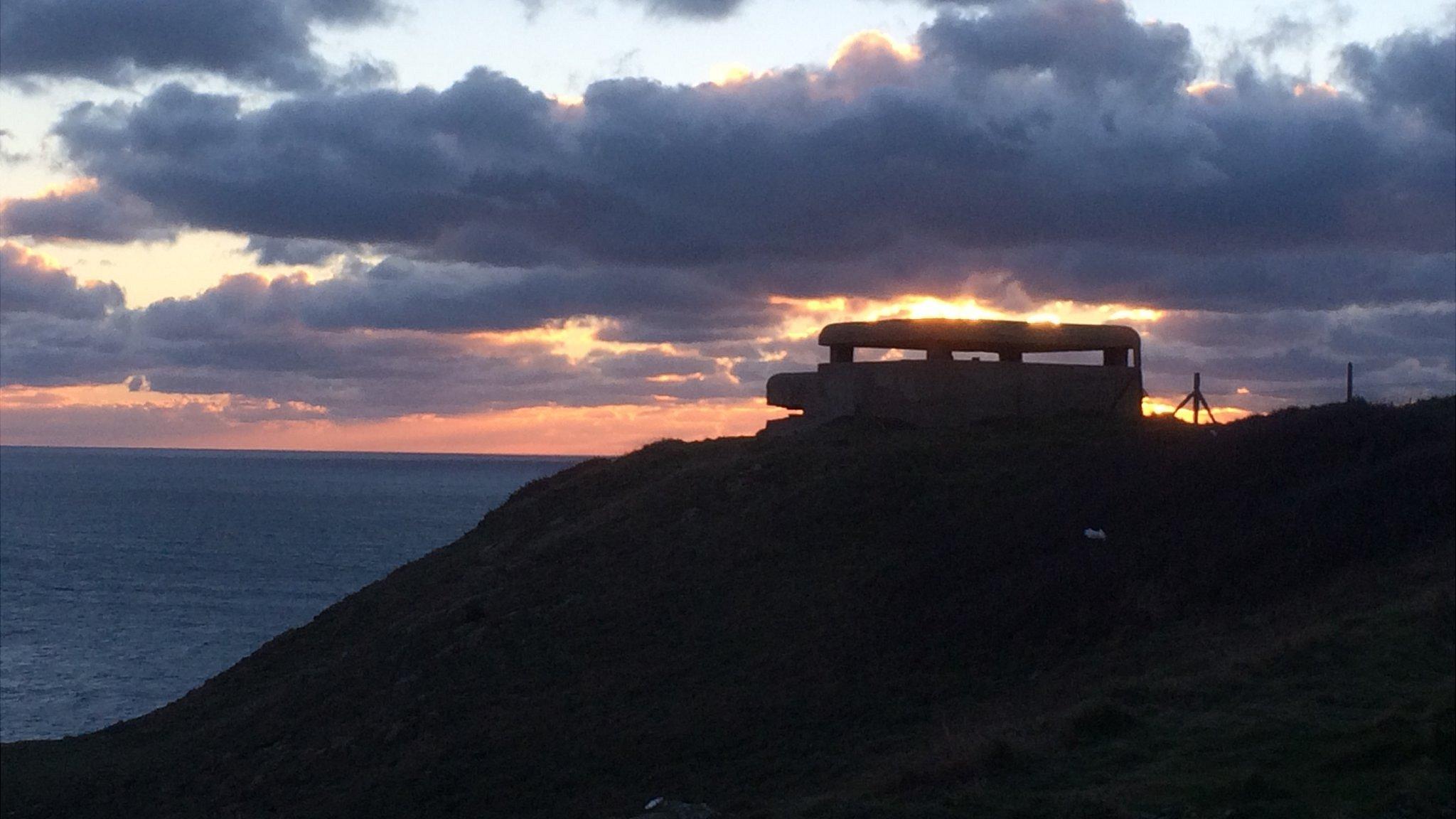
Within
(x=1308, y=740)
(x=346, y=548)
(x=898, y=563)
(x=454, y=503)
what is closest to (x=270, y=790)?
(x=898, y=563)

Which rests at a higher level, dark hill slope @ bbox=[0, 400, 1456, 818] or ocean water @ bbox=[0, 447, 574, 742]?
dark hill slope @ bbox=[0, 400, 1456, 818]

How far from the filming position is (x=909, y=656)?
22.1m

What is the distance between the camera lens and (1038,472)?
2916 cm

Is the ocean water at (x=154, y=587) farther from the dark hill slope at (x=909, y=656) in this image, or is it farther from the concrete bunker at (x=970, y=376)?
the concrete bunker at (x=970, y=376)

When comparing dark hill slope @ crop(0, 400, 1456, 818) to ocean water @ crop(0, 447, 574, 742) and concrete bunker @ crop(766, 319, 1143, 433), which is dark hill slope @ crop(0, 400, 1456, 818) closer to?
concrete bunker @ crop(766, 319, 1143, 433)

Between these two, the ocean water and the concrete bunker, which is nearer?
the concrete bunker

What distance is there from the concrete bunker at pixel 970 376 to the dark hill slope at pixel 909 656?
66.3 inches

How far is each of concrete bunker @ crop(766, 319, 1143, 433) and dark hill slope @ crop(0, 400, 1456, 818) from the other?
5.52ft

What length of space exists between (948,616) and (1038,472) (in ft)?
23.3

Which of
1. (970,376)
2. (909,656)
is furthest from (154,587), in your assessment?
(909,656)

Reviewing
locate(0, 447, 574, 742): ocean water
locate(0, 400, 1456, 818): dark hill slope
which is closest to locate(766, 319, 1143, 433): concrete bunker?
locate(0, 400, 1456, 818): dark hill slope

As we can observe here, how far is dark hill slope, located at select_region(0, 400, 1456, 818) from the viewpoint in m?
13.5

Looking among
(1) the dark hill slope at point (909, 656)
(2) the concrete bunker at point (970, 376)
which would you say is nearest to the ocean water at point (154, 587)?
(1) the dark hill slope at point (909, 656)

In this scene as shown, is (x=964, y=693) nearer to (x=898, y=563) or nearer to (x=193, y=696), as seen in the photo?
(x=898, y=563)
